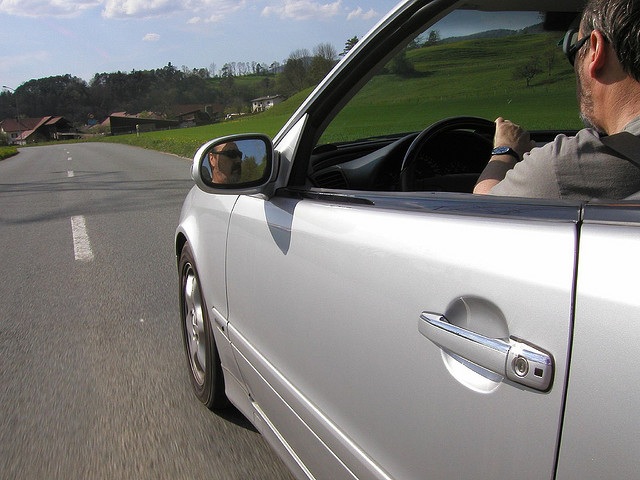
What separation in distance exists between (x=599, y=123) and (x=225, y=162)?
129 centimetres

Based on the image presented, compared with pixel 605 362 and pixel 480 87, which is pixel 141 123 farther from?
pixel 605 362

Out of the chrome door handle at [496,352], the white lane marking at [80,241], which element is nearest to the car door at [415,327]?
the chrome door handle at [496,352]

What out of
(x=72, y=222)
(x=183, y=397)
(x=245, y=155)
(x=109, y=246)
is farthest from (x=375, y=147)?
(x=72, y=222)

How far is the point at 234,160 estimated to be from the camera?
7.30 feet

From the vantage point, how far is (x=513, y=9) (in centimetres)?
201

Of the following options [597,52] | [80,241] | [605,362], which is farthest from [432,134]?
Answer: [80,241]

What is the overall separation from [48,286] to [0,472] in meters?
3.21

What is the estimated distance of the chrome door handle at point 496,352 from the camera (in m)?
0.99

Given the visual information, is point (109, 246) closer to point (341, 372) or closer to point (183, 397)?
point (183, 397)

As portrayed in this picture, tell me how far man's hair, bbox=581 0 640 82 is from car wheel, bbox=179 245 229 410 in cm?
202

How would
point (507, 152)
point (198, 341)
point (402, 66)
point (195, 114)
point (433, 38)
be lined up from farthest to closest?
point (195, 114)
point (198, 341)
point (402, 66)
point (433, 38)
point (507, 152)

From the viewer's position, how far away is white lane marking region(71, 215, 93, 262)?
6.67 meters

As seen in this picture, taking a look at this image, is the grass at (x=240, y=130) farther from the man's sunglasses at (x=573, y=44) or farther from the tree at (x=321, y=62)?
the man's sunglasses at (x=573, y=44)

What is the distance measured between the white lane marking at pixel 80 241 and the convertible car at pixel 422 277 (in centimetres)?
412
